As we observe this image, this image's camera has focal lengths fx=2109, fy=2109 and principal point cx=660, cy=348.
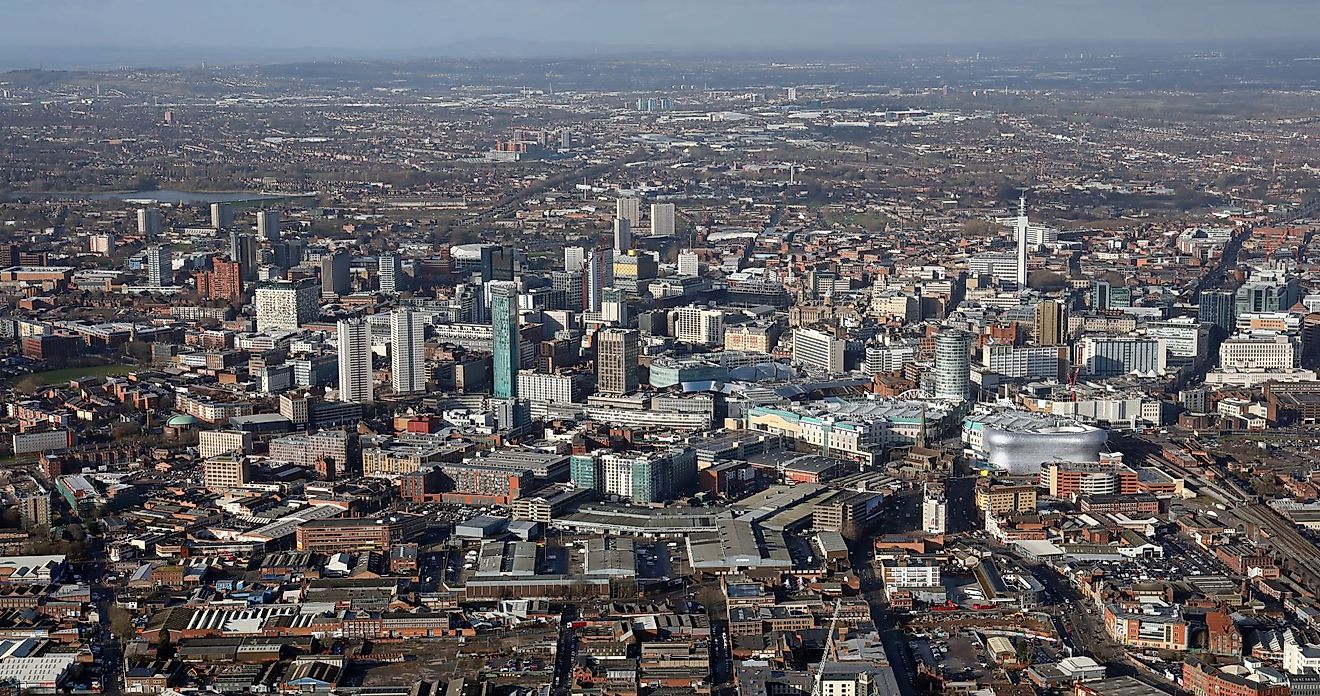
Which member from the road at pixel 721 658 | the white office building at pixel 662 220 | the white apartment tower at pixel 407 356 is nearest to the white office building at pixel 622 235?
the white office building at pixel 662 220

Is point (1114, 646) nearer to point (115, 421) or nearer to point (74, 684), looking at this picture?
point (74, 684)

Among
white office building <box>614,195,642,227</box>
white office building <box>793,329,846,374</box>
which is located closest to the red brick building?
white office building <box>793,329,846,374</box>

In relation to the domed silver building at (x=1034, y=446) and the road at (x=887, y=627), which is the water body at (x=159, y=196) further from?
the road at (x=887, y=627)

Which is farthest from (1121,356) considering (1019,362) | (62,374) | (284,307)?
(62,374)

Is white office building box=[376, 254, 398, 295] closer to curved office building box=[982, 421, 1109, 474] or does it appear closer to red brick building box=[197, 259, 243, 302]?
red brick building box=[197, 259, 243, 302]

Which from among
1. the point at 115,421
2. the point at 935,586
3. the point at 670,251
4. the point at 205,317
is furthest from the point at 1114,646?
the point at 670,251

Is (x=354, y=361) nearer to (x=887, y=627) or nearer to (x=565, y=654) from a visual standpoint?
(x=565, y=654)

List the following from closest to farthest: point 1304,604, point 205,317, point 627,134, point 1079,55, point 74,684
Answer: point 74,684, point 1304,604, point 205,317, point 627,134, point 1079,55
